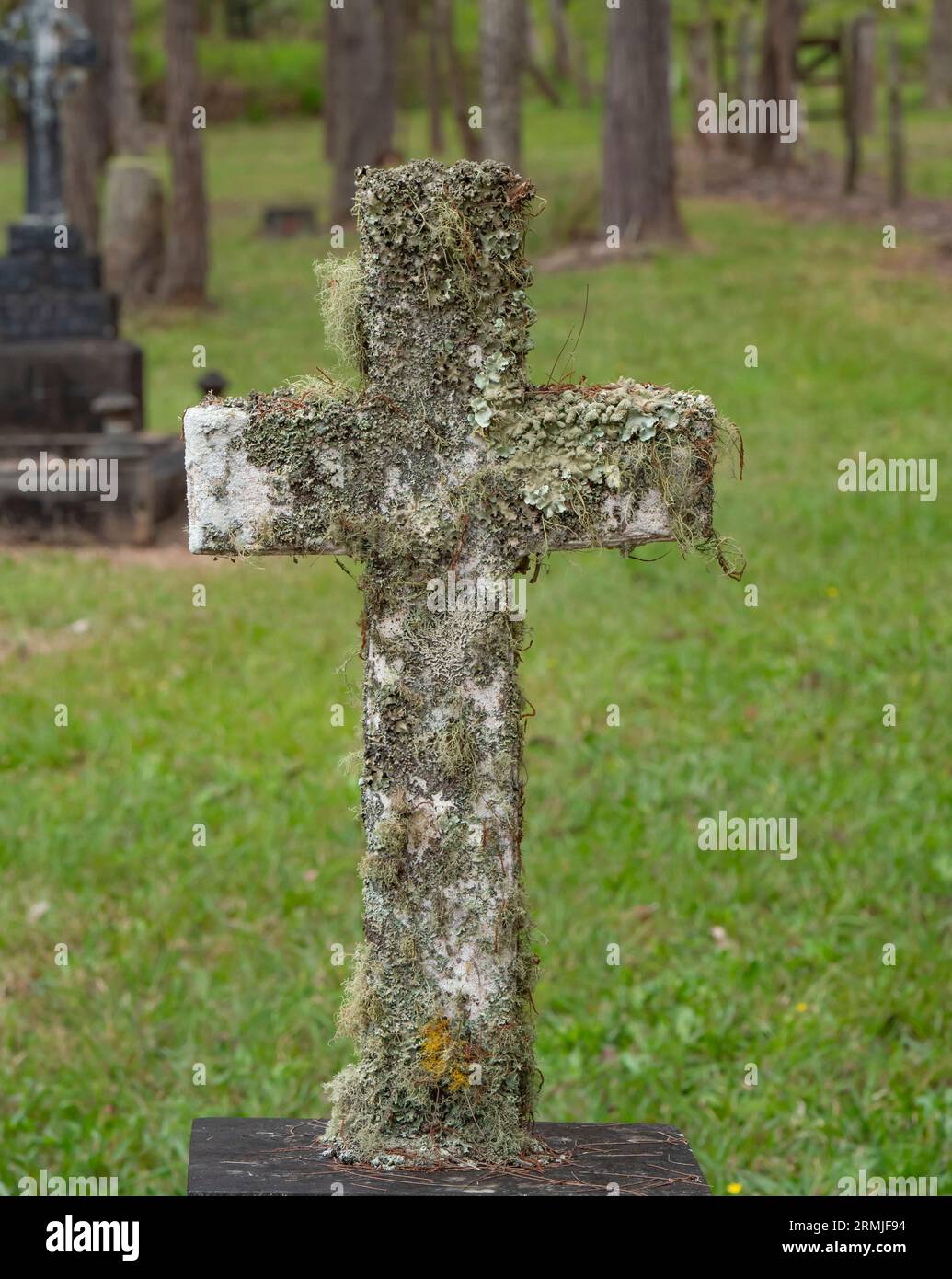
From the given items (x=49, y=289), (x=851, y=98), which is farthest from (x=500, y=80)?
(x=851, y=98)

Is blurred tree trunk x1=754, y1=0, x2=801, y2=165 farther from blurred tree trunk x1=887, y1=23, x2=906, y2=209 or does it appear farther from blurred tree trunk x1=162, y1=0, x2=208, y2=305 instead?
blurred tree trunk x1=162, y1=0, x2=208, y2=305

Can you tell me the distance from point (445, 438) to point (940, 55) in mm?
35531

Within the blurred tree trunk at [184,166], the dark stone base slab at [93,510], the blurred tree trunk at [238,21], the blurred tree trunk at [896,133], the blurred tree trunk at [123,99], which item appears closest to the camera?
the dark stone base slab at [93,510]

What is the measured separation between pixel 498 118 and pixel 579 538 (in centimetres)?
1352

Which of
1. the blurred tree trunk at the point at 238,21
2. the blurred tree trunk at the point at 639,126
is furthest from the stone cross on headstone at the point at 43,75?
the blurred tree trunk at the point at 238,21

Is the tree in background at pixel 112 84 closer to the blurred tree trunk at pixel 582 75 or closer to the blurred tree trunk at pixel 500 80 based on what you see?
the blurred tree trunk at pixel 500 80

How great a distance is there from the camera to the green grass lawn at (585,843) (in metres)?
4.46

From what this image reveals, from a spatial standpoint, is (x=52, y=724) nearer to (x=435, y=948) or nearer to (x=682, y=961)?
(x=682, y=961)

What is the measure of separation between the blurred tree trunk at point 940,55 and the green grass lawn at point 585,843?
26897mm

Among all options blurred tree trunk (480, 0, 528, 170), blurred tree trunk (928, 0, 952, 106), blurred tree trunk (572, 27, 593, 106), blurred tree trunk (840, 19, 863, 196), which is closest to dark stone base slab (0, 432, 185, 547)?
blurred tree trunk (480, 0, 528, 170)

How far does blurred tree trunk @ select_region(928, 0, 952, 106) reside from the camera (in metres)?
34.3

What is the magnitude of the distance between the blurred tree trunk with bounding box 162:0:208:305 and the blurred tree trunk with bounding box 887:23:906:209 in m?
8.58

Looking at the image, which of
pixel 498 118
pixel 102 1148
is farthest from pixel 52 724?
pixel 498 118

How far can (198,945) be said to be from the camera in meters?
5.24
